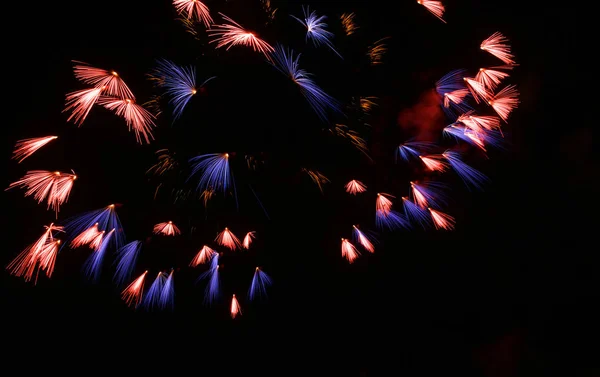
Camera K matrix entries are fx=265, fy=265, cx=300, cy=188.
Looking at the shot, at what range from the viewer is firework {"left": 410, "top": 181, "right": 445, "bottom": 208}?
14.4 feet

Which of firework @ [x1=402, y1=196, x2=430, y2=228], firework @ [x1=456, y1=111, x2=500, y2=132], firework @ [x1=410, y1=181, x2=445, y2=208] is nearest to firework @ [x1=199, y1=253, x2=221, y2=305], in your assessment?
firework @ [x1=402, y1=196, x2=430, y2=228]

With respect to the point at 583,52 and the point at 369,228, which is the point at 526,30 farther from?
the point at 369,228

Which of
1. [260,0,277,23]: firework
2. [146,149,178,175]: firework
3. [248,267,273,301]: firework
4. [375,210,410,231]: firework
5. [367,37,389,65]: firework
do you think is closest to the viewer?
[260,0,277,23]: firework

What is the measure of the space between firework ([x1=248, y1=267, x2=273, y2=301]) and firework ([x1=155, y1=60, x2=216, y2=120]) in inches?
115

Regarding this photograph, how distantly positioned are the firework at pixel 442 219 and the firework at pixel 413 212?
11 cm

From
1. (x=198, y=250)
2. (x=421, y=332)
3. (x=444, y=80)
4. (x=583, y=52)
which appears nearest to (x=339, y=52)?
(x=444, y=80)

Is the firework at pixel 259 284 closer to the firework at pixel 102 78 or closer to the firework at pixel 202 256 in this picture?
the firework at pixel 202 256

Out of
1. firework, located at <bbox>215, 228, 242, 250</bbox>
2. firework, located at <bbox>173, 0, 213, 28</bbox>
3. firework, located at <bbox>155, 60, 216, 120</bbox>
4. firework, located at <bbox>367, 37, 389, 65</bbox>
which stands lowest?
firework, located at <bbox>215, 228, 242, 250</bbox>

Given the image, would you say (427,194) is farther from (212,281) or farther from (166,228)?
(166,228)

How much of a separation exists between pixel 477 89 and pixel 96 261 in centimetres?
578

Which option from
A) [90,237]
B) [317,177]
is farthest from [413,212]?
[90,237]

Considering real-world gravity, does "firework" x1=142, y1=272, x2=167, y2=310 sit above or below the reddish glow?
below

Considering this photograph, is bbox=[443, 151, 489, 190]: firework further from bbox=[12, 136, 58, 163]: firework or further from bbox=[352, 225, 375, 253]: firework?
bbox=[12, 136, 58, 163]: firework

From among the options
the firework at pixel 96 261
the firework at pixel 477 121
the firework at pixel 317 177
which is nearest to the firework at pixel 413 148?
the firework at pixel 477 121
